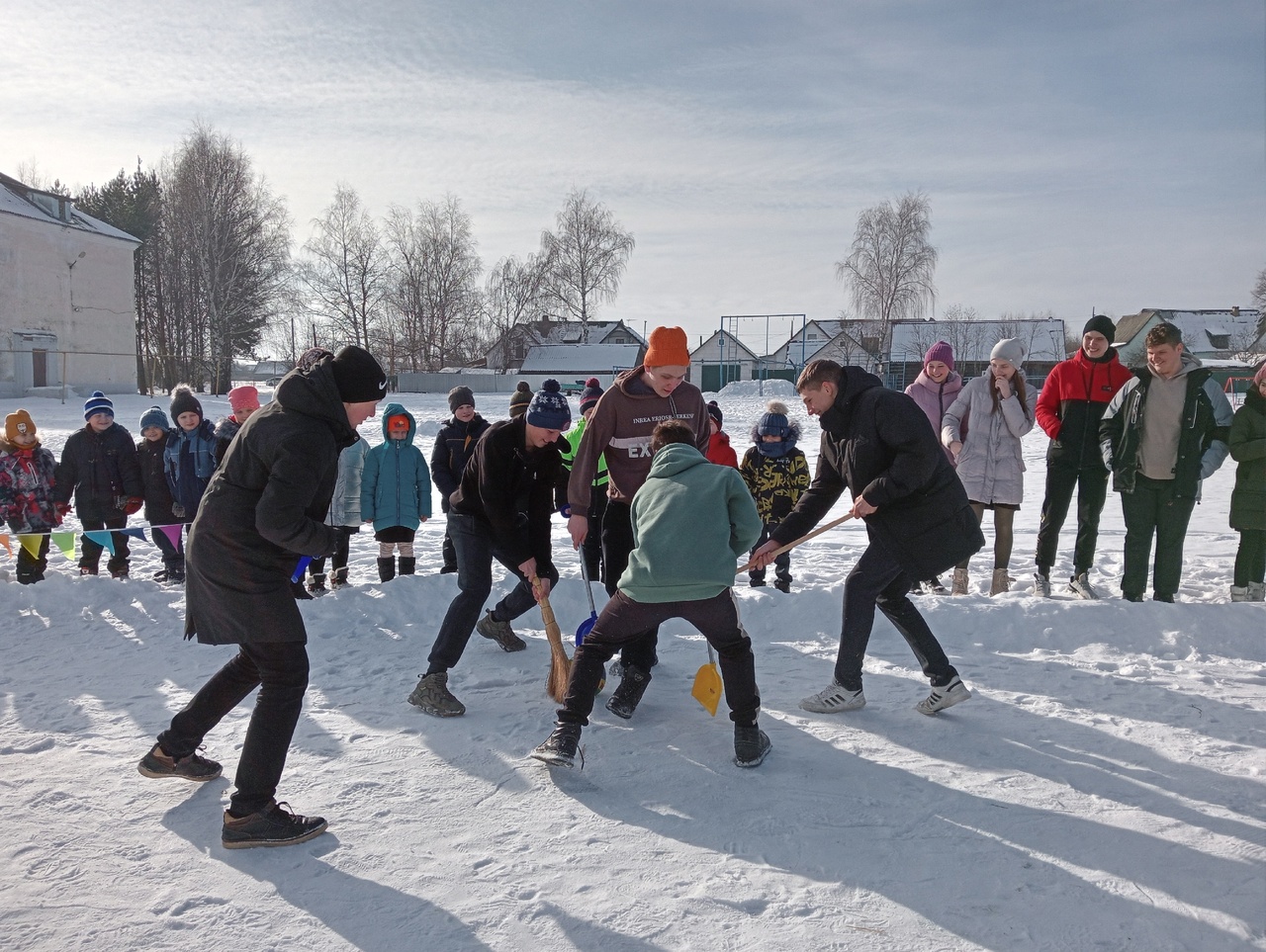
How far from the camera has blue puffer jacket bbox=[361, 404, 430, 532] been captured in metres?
7.11

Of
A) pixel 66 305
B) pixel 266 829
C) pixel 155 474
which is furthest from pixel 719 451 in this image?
pixel 66 305

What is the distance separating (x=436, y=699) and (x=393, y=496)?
3.05 m

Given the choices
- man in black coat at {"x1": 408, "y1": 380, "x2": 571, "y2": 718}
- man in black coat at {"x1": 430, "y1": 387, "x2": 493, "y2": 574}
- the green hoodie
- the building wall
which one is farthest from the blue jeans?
the building wall

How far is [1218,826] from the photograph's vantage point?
3.17 metres

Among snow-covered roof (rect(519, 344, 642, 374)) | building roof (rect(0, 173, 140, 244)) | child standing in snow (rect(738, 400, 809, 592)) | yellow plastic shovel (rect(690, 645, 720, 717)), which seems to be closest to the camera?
yellow plastic shovel (rect(690, 645, 720, 717))

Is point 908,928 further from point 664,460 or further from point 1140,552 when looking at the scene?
point 1140,552

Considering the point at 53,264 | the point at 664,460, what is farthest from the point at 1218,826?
the point at 53,264

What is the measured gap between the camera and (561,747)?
3.57 meters

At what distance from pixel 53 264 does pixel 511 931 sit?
35.8 metres

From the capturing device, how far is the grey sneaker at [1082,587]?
20.4 feet

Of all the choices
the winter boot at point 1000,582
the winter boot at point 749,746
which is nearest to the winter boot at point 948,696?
the winter boot at point 749,746

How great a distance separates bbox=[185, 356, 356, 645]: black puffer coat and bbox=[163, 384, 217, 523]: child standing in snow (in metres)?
4.48

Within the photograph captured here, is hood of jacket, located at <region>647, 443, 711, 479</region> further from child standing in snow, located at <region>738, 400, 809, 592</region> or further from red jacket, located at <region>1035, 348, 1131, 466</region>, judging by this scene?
red jacket, located at <region>1035, 348, 1131, 466</region>

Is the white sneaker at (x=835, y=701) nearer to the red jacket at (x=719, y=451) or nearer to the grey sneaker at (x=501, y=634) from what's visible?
the grey sneaker at (x=501, y=634)
